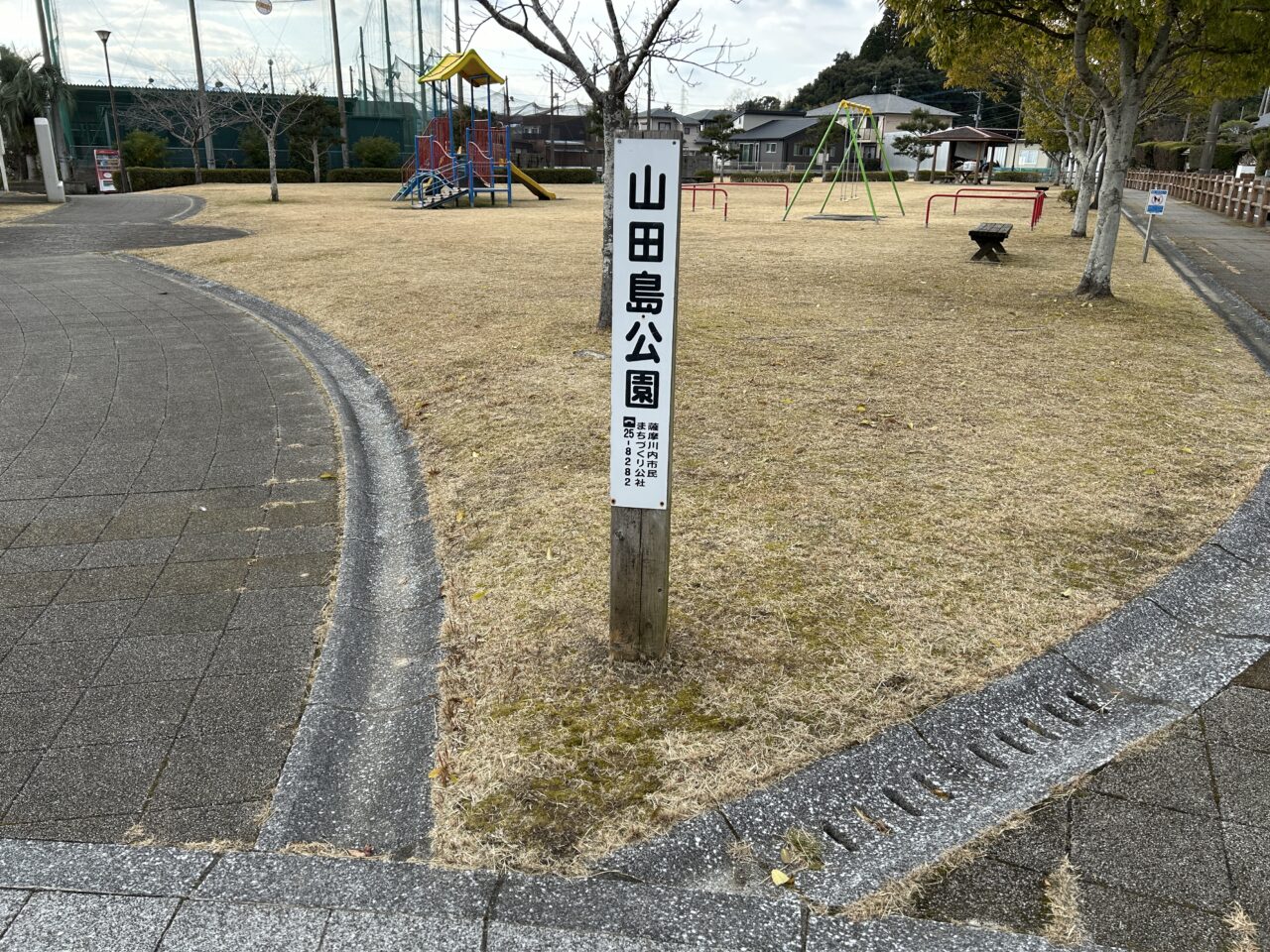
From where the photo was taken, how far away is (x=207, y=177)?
112 ft

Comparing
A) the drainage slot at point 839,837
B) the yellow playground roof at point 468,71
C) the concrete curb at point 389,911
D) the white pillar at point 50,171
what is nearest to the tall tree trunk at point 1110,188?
the drainage slot at point 839,837

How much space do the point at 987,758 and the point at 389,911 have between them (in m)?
1.75

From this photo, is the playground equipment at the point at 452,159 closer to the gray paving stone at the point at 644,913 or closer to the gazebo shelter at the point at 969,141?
the gazebo shelter at the point at 969,141

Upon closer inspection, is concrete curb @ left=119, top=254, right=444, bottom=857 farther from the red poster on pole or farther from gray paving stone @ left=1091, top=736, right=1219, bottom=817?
the red poster on pole

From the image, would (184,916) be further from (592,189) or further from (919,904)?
(592,189)

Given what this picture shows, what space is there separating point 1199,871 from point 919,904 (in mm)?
731

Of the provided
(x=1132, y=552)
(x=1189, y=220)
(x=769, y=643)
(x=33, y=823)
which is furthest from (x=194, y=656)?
(x=1189, y=220)

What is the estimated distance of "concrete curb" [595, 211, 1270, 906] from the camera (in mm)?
2326

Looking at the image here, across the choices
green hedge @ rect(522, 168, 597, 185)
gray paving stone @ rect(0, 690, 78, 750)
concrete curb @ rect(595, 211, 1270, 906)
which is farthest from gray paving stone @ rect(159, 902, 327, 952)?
green hedge @ rect(522, 168, 597, 185)

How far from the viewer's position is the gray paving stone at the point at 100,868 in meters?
2.25

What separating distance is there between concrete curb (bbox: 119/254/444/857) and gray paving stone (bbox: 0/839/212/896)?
20 centimetres

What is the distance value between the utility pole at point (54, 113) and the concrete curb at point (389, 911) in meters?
34.4

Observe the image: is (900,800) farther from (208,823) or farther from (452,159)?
(452,159)


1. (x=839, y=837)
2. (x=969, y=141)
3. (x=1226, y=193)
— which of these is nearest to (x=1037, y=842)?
(x=839, y=837)
